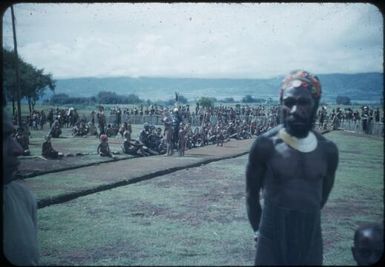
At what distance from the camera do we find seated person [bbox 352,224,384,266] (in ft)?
11.6

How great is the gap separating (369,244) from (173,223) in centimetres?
423

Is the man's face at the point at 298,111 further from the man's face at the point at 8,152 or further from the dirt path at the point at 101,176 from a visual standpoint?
the dirt path at the point at 101,176

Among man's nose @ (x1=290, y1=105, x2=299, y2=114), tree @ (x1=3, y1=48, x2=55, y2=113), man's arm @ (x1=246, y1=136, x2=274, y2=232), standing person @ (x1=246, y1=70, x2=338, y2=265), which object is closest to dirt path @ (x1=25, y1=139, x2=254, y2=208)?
man's arm @ (x1=246, y1=136, x2=274, y2=232)

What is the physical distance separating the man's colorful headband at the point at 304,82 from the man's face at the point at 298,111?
1.6 inches

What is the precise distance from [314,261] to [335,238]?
3.53 m

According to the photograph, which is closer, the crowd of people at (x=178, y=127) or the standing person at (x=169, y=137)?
the standing person at (x=169, y=137)

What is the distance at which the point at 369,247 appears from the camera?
3.58 metres

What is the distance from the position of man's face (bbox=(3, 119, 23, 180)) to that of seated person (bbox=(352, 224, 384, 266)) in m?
3.14

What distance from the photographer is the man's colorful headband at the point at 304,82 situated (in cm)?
350

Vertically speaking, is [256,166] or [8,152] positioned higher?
[8,152]

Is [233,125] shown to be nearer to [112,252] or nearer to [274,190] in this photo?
[112,252]

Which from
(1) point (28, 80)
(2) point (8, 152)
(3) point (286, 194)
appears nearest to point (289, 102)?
(3) point (286, 194)

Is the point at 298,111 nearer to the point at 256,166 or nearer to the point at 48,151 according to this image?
the point at 256,166

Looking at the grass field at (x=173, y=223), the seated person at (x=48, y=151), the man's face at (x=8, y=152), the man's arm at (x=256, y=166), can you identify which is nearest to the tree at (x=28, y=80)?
the seated person at (x=48, y=151)
